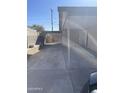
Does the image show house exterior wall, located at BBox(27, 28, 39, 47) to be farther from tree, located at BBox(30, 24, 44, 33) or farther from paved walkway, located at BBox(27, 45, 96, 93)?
paved walkway, located at BBox(27, 45, 96, 93)

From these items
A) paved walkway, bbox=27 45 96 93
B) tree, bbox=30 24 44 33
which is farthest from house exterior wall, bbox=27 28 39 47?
paved walkway, bbox=27 45 96 93

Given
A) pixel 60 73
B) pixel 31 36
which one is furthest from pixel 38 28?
pixel 60 73

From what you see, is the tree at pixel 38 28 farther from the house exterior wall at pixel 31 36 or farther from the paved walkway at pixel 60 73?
the paved walkway at pixel 60 73

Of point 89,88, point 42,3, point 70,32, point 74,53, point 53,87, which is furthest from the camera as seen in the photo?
point 70,32

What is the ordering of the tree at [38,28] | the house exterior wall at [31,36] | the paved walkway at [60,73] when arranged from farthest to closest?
the paved walkway at [60,73] < the tree at [38,28] < the house exterior wall at [31,36]

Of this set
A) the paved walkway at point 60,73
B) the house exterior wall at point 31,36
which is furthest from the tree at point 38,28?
the paved walkway at point 60,73

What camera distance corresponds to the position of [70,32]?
4.79m

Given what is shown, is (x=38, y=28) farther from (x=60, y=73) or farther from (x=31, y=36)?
(x=60, y=73)
